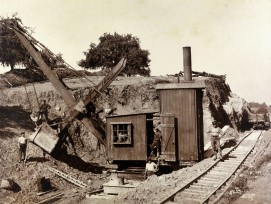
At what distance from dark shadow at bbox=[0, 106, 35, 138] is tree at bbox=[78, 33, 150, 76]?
21.3 m

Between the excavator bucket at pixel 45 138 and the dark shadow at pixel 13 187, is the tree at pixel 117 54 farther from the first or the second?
the dark shadow at pixel 13 187

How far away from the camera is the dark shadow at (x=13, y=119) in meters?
15.8

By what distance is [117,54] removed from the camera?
132 feet

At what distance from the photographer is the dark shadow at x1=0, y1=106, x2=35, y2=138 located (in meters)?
15.8

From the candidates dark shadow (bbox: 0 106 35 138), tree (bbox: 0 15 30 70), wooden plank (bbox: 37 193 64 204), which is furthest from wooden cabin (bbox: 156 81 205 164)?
tree (bbox: 0 15 30 70)

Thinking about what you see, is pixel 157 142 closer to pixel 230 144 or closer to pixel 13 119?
pixel 230 144

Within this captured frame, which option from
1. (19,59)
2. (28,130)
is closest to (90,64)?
(19,59)

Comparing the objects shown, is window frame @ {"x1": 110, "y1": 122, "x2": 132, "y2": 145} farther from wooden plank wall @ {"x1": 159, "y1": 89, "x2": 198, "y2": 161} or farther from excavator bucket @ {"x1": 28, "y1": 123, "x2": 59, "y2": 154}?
excavator bucket @ {"x1": 28, "y1": 123, "x2": 59, "y2": 154}

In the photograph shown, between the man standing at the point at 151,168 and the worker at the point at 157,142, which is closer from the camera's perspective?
the man standing at the point at 151,168

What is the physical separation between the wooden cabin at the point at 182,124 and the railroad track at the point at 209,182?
118 cm

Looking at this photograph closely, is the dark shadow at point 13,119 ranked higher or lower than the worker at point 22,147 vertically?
higher

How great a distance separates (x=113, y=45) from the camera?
40094 millimetres

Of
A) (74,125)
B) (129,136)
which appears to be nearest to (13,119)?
(74,125)

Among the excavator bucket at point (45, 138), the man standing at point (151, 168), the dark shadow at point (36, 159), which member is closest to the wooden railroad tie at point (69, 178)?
the dark shadow at point (36, 159)
